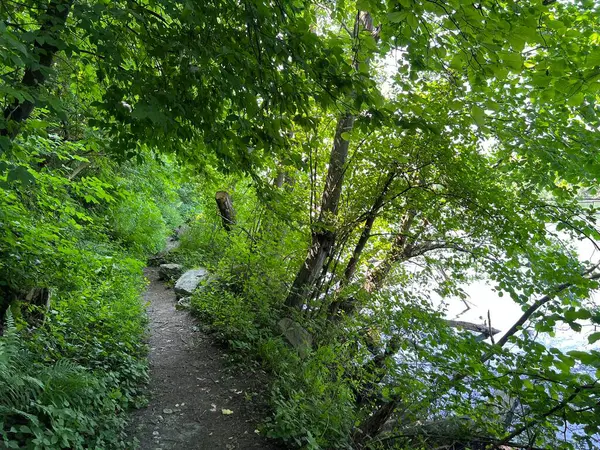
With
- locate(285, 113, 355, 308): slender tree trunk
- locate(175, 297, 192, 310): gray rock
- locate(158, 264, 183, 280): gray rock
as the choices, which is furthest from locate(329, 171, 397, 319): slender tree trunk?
locate(158, 264, 183, 280): gray rock

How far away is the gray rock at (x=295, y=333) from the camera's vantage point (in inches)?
244

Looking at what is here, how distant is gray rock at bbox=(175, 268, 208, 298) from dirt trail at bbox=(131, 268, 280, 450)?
5.61ft

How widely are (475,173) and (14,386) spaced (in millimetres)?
5948

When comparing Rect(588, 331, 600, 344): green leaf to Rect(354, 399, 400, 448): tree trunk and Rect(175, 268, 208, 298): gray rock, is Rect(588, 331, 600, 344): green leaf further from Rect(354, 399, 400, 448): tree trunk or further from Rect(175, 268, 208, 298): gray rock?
Rect(175, 268, 208, 298): gray rock

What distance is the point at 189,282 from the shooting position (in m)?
9.19

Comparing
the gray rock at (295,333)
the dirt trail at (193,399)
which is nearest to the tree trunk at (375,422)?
the gray rock at (295,333)

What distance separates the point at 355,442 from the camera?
15.9 ft

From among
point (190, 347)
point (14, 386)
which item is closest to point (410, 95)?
point (14, 386)

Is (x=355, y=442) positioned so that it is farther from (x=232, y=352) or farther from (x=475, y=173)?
(x=475, y=173)

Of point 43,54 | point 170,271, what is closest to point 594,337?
point 43,54

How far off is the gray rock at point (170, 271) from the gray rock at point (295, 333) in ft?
17.8

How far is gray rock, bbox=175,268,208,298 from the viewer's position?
28.9 ft

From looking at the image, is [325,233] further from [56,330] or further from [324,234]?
[56,330]

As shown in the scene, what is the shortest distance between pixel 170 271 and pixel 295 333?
603 cm
